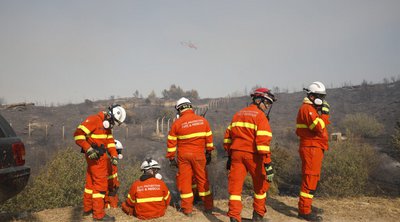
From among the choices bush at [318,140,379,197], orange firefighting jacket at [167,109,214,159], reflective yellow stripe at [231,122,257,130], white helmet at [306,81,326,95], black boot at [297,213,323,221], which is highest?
white helmet at [306,81,326,95]

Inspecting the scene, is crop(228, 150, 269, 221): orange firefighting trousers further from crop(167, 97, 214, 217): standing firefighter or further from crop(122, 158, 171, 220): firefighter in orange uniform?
crop(122, 158, 171, 220): firefighter in orange uniform

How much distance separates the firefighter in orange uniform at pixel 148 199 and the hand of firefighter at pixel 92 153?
1.09m

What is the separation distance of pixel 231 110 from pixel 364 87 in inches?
1195

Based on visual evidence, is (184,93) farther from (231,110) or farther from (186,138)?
(186,138)

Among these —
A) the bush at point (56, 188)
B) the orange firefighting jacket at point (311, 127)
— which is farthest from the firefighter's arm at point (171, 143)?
the bush at point (56, 188)

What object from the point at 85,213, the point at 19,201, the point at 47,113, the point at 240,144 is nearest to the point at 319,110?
the point at 240,144

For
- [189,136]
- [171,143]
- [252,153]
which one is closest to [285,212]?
[252,153]

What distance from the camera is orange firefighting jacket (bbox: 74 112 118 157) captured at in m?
6.27

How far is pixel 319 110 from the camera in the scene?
249 inches

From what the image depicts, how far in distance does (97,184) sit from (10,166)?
5.38 ft

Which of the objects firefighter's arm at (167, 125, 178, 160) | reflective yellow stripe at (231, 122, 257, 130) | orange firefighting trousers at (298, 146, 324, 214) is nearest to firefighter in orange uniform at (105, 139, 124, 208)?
firefighter's arm at (167, 125, 178, 160)

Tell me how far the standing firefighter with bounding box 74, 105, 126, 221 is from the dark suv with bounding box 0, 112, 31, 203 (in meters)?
1.18

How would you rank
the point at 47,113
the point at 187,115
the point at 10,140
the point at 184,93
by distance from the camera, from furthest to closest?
1. the point at 184,93
2. the point at 47,113
3. the point at 187,115
4. the point at 10,140

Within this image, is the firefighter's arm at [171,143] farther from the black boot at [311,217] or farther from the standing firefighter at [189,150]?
the black boot at [311,217]
